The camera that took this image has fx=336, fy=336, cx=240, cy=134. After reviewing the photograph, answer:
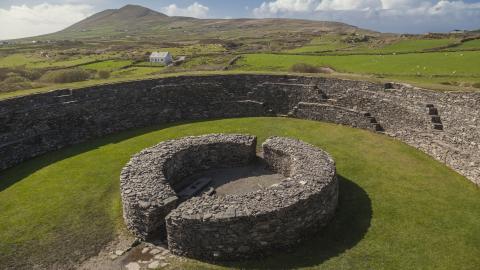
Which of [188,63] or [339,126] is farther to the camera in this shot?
[188,63]

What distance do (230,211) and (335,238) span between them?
4825 mm

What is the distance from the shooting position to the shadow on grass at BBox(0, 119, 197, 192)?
21150 millimetres

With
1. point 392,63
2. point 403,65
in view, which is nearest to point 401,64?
point 403,65

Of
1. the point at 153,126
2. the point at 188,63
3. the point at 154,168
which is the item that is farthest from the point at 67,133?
the point at 188,63

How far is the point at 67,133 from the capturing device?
1038 inches

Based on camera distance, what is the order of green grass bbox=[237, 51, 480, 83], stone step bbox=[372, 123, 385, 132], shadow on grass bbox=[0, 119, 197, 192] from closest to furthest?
shadow on grass bbox=[0, 119, 197, 192]
stone step bbox=[372, 123, 385, 132]
green grass bbox=[237, 51, 480, 83]

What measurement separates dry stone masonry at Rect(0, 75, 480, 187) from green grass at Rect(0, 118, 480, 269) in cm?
153

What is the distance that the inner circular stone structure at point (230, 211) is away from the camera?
13.2 meters

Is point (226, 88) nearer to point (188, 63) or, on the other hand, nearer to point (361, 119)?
point (361, 119)

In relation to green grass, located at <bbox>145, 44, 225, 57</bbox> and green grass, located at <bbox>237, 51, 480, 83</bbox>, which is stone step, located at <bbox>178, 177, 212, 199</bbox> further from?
green grass, located at <bbox>145, 44, 225, 57</bbox>

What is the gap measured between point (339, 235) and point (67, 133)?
21.9m

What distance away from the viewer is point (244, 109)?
3238 cm

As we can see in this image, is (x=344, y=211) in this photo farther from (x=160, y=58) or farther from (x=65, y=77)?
→ (x=160, y=58)

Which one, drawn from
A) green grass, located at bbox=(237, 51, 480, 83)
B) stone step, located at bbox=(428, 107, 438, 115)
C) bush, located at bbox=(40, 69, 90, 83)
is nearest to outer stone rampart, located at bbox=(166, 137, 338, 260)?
stone step, located at bbox=(428, 107, 438, 115)
